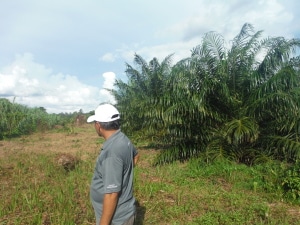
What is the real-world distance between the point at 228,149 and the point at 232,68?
6.62 ft

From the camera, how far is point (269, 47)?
7.76 metres

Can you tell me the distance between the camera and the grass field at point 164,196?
4.30m

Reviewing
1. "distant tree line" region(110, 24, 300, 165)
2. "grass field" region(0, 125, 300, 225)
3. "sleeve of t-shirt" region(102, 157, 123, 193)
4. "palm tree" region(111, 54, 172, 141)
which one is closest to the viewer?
"sleeve of t-shirt" region(102, 157, 123, 193)

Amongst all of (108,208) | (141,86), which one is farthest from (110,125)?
(141,86)

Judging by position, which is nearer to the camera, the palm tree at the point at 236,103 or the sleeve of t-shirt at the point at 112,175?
the sleeve of t-shirt at the point at 112,175

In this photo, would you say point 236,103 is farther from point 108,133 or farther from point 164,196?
point 108,133

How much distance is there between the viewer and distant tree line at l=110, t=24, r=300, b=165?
689 centimetres

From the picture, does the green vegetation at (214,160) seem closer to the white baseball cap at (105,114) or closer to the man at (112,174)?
the man at (112,174)

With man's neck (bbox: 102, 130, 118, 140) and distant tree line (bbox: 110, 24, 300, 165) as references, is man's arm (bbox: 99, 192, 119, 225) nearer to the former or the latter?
man's neck (bbox: 102, 130, 118, 140)

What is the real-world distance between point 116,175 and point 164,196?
312 cm

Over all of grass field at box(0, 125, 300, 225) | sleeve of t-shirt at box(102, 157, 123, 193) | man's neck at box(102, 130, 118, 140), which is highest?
man's neck at box(102, 130, 118, 140)

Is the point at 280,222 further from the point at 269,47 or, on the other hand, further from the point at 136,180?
the point at 269,47

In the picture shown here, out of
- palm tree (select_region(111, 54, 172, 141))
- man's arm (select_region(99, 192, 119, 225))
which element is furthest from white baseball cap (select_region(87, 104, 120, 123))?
palm tree (select_region(111, 54, 172, 141))

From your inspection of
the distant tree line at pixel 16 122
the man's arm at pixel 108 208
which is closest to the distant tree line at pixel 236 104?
the man's arm at pixel 108 208
